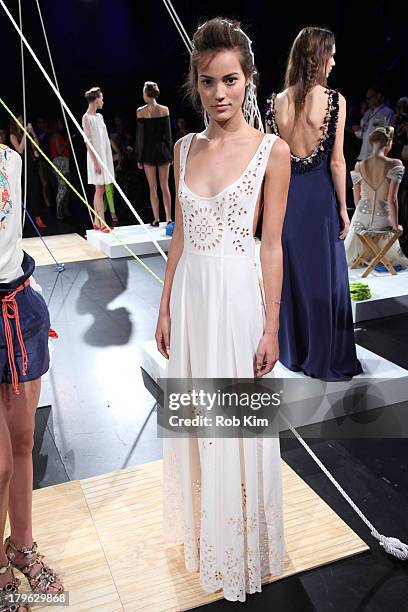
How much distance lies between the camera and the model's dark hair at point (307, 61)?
3.28m

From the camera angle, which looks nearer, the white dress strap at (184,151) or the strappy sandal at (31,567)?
the white dress strap at (184,151)

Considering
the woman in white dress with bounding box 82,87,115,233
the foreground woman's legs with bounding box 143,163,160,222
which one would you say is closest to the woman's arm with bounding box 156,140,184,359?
the woman in white dress with bounding box 82,87,115,233

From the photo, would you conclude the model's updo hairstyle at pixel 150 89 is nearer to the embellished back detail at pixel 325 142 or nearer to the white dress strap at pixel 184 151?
the embellished back detail at pixel 325 142

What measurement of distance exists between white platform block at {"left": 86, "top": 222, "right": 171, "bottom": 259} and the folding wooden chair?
2.50 meters

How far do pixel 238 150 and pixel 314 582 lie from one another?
59.7 inches

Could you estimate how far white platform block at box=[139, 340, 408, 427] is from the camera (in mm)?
3512

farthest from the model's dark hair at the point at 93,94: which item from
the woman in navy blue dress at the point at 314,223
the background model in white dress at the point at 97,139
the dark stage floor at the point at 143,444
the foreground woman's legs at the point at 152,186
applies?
the woman in navy blue dress at the point at 314,223

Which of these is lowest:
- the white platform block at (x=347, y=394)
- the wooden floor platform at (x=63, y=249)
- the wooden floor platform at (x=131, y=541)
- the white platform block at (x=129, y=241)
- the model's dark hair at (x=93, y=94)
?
the wooden floor platform at (x=63, y=249)

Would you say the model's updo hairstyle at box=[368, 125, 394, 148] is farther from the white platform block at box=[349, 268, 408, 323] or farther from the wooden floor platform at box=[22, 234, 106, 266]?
the wooden floor platform at box=[22, 234, 106, 266]

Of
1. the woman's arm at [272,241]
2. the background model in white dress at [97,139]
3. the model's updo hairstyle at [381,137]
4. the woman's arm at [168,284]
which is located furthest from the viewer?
the background model in white dress at [97,139]

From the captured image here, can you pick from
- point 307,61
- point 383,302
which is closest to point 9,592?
point 307,61

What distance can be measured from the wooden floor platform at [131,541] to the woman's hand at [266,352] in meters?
0.83

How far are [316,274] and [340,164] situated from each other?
597 millimetres

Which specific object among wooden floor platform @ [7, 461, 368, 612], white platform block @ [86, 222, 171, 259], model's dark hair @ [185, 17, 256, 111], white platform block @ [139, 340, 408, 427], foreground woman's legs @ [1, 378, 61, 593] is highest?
model's dark hair @ [185, 17, 256, 111]
